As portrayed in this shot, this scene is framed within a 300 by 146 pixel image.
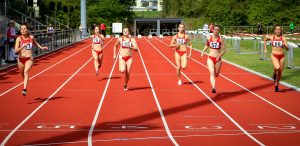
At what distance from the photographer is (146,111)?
12.1 m

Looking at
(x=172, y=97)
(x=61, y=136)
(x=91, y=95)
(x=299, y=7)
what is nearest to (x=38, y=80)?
(x=91, y=95)

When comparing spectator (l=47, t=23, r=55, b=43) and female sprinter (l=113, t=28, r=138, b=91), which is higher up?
spectator (l=47, t=23, r=55, b=43)

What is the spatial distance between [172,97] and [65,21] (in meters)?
61.8

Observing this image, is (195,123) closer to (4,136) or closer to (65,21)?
(4,136)

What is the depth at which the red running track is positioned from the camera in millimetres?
9266

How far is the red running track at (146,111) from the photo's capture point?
9266 mm

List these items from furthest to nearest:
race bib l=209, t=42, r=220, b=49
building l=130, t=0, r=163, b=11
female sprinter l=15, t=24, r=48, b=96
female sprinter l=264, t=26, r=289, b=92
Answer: building l=130, t=0, r=163, b=11 → female sprinter l=264, t=26, r=289, b=92 → race bib l=209, t=42, r=220, b=49 → female sprinter l=15, t=24, r=48, b=96

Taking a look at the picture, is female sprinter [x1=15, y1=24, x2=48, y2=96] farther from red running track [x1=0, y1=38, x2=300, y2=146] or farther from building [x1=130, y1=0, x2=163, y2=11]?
building [x1=130, y1=0, x2=163, y2=11]

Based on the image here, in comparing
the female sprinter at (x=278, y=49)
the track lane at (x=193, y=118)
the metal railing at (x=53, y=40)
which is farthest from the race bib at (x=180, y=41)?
the metal railing at (x=53, y=40)

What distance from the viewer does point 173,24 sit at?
80125mm

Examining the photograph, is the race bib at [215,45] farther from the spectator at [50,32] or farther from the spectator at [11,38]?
the spectator at [50,32]

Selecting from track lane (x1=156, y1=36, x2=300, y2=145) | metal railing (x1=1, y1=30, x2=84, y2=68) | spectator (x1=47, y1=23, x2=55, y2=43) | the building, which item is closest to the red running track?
track lane (x1=156, y1=36, x2=300, y2=145)

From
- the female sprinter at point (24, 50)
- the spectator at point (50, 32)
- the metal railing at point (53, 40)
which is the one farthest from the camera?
the spectator at point (50, 32)

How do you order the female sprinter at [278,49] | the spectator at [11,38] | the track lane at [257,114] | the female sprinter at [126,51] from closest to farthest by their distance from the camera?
the track lane at [257,114]
the female sprinter at [278,49]
the female sprinter at [126,51]
the spectator at [11,38]
